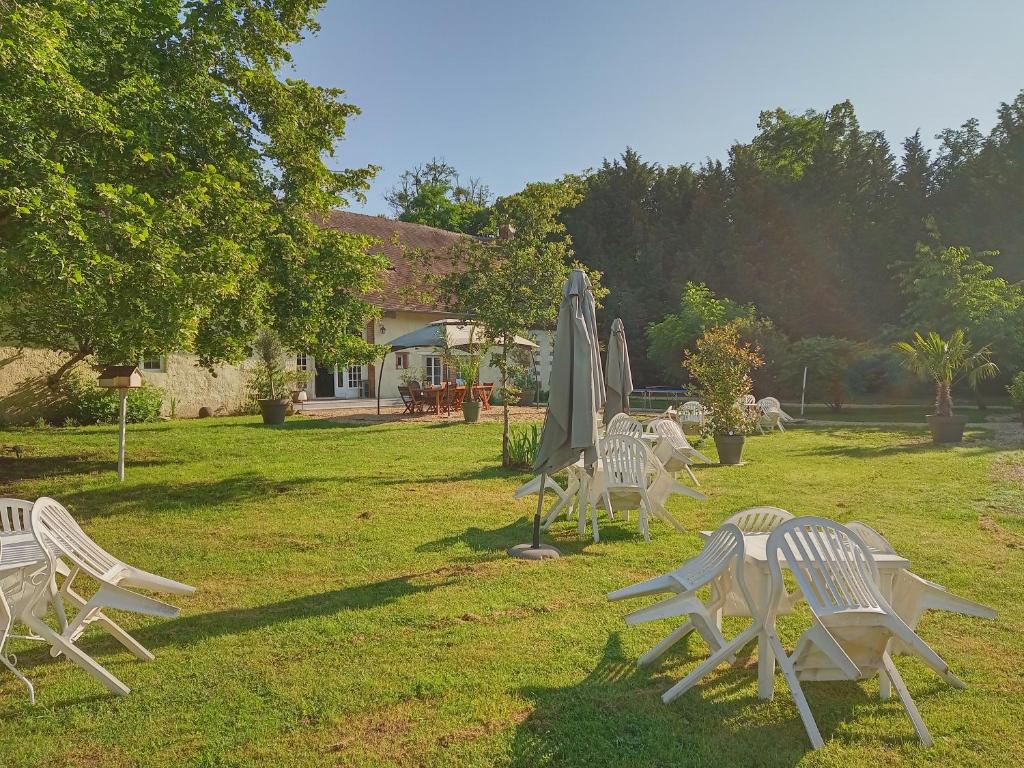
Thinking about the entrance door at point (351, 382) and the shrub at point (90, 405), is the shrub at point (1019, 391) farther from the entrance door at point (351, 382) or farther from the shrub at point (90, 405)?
the shrub at point (90, 405)

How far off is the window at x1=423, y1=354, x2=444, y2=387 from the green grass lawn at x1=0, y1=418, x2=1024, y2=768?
16.5 metres

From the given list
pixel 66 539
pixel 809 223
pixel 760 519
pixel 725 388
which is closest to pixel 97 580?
pixel 66 539

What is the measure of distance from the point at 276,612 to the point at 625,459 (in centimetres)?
351

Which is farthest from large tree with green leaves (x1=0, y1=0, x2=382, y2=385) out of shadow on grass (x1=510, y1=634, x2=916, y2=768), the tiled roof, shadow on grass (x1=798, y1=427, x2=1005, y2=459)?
the tiled roof

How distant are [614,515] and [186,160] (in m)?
7.10

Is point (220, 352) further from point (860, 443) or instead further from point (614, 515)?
point (860, 443)

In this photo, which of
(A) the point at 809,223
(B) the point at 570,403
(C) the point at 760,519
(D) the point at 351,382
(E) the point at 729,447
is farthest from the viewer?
(A) the point at 809,223

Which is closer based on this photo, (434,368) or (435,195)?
(434,368)

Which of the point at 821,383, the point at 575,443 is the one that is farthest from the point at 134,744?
the point at 821,383

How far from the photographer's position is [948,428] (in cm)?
1331

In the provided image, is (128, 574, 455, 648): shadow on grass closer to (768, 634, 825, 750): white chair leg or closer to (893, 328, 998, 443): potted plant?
(768, 634, 825, 750): white chair leg

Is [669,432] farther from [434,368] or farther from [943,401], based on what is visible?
[434,368]

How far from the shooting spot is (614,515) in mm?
7867

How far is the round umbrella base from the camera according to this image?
6016 mm
